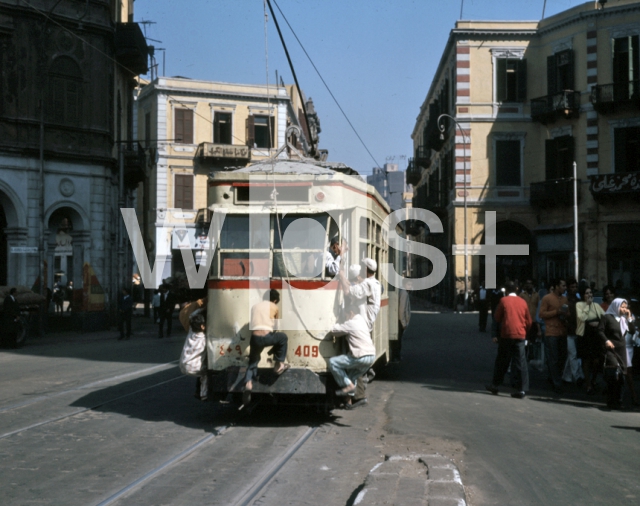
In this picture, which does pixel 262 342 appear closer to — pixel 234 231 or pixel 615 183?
pixel 234 231

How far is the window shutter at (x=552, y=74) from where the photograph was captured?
37.1 meters

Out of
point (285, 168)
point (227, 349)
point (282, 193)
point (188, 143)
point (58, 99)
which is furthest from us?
point (188, 143)

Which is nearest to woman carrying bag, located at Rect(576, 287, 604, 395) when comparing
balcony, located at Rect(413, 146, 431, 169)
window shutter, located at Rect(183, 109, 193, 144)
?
window shutter, located at Rect(183, 109, 193, 144)

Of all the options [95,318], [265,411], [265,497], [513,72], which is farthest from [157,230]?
[265,497]

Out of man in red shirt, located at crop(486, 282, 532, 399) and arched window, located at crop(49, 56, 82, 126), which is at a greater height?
arched window, located at crop(49, 56, 82, 126)

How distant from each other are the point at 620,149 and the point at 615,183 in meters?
2.14

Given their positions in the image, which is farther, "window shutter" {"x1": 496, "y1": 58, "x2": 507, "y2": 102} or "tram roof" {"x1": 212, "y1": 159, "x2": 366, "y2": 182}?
"window shutter" {"x1": 496, "y1": 58, "x2": 507, "y2": 102}

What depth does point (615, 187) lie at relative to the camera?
34.0 m

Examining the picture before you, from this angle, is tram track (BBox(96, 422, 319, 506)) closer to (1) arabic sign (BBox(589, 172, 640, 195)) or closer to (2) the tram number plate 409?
(2) the tram number plate 409

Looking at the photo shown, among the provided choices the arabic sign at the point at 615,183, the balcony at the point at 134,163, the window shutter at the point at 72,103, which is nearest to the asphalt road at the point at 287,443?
the window shutter at the point at 72,103

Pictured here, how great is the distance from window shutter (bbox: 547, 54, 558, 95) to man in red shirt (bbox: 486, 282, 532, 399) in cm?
2730

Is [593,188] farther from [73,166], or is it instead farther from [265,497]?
[265,497]

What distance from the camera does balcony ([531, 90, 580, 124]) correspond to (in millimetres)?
36000

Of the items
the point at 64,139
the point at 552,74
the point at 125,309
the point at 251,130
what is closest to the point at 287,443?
the point at 125,309
